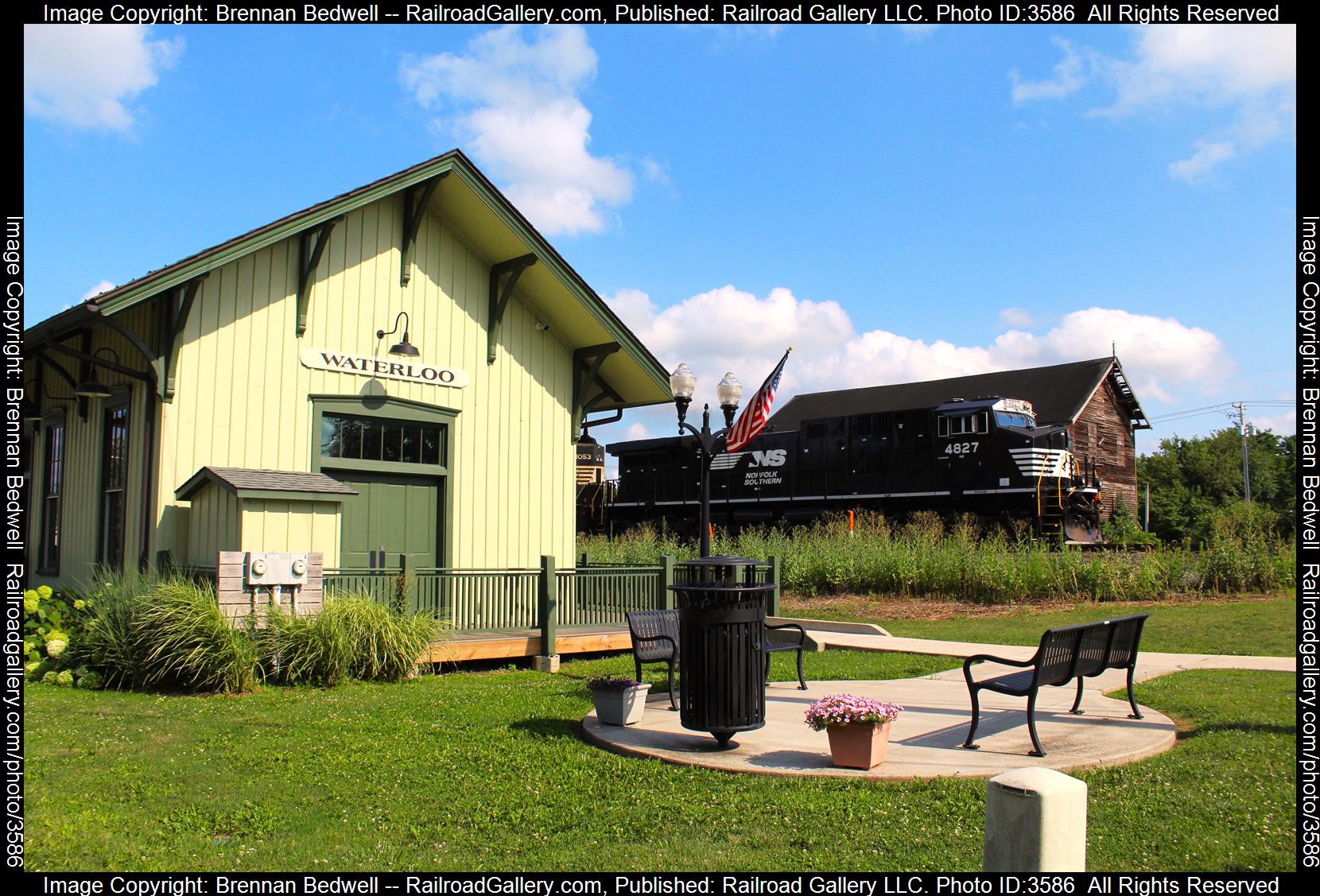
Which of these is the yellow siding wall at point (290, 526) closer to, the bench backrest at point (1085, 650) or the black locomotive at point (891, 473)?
the bench backrest at point (1085, 650)

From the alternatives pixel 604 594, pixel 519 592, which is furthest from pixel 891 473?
pixel 519 592

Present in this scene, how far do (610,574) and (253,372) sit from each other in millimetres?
5432

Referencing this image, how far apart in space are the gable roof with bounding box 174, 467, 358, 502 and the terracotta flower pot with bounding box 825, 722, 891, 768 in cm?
682

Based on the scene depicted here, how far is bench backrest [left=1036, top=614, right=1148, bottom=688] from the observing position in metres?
7.12

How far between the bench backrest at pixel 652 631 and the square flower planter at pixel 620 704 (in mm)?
1120

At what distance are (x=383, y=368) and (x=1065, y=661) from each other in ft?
30.4

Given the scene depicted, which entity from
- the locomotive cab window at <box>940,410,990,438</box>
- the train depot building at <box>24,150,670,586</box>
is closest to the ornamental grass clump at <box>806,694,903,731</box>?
the train depot building at <box>24,150,670,586</box>

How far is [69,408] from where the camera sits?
14.5m

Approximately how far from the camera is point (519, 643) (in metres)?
12.1

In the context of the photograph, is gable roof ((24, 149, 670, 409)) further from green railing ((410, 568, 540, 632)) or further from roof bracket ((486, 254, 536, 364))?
green railing ((410, 568, 540, 632))

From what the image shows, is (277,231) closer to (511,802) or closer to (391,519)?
(391,519)

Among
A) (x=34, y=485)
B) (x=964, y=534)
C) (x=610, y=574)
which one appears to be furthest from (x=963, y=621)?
(x=34, y=485)

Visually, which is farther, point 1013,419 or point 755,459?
point 755,459
